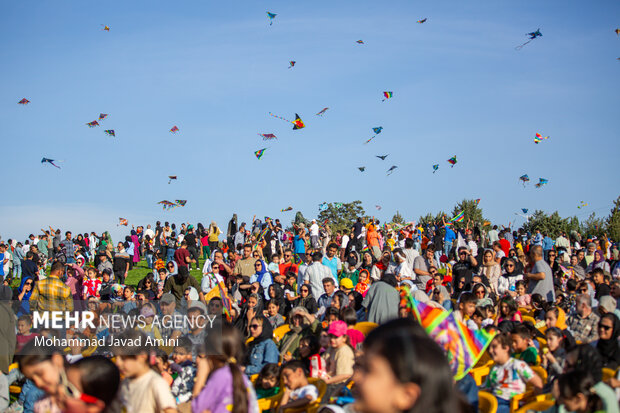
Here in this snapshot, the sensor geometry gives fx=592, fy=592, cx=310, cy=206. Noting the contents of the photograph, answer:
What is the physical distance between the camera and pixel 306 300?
10.4 meters

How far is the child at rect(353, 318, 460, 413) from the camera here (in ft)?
5.16

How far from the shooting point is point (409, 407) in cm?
158

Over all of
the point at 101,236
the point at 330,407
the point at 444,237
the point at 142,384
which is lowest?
the point at 330,407

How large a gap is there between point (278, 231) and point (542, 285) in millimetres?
13825

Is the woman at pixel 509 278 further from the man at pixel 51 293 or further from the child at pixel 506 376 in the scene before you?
the man at pixel 51 293

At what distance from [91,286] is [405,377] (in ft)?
41.1

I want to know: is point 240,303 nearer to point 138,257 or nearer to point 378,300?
point 378,300

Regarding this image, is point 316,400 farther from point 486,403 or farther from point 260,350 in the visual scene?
point 260,350

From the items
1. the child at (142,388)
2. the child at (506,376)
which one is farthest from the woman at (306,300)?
the child at (142,388)

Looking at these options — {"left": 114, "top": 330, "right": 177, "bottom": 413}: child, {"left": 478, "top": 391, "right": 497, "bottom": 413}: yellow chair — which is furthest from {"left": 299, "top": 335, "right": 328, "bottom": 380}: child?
{"left": 114, "top": 330, "right": 177, "bottom": 413}: child

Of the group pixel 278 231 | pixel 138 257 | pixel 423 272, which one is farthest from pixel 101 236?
pixel 423 272

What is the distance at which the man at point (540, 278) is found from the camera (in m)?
9.70

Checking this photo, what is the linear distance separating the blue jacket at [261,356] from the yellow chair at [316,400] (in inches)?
48.9

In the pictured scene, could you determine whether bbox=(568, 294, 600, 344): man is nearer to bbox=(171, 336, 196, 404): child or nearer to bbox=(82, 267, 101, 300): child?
bbox=(171, 336, 196, 404): child
